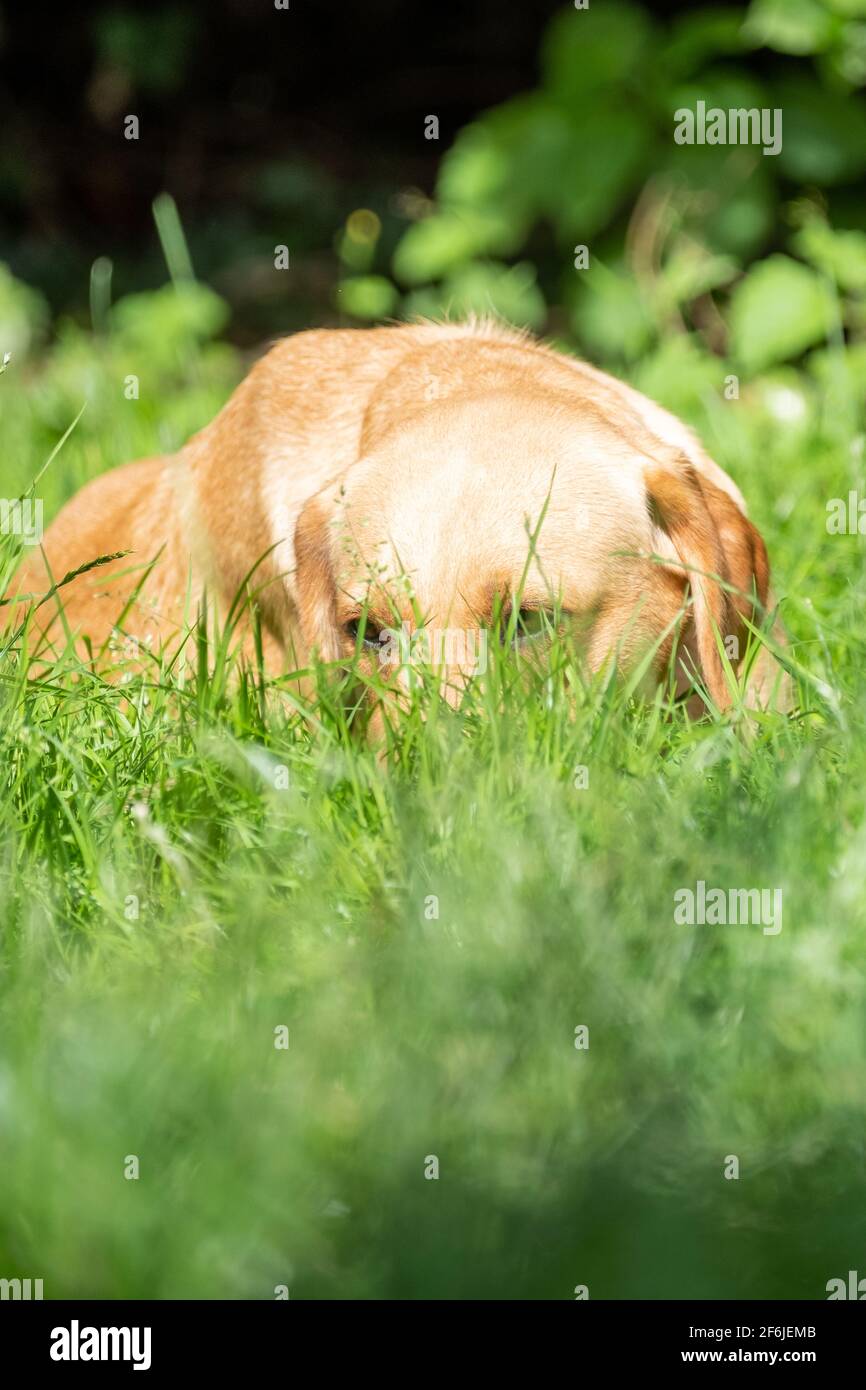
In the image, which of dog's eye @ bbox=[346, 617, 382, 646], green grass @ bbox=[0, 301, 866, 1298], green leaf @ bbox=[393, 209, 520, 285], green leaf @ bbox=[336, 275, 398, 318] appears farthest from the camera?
green leaf @ bbox=[393, 209, 520, 285]

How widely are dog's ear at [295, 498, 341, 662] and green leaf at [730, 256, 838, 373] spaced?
10.8 ft

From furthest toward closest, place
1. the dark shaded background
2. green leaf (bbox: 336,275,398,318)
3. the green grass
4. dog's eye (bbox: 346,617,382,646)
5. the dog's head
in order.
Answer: the dark shaded background, green leaf (bbox: 336,275,398,318), dog's eye (bbox: 346,617,382,646), the dog's head, the green grass

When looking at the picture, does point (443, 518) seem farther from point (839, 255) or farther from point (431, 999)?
point (839, 255)

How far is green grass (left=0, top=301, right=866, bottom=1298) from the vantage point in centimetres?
204

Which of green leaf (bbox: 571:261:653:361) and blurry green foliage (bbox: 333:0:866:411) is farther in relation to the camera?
green leaf (bbox: 571:261:653:361)

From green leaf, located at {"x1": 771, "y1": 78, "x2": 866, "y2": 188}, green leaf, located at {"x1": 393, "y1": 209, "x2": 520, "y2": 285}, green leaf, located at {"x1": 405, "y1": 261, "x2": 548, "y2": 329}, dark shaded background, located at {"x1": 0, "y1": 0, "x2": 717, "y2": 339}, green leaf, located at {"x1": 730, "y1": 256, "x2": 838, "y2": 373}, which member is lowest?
green leaf, located at {"x1": 730, "y1": 256, "x2": 838, "y2": 373}

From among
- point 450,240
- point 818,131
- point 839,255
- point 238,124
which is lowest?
point 839,255

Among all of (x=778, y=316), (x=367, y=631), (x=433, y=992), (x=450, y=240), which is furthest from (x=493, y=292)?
(x=433, y=992)

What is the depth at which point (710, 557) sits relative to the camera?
11.3 ft

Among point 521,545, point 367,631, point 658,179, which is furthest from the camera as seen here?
point 658,179

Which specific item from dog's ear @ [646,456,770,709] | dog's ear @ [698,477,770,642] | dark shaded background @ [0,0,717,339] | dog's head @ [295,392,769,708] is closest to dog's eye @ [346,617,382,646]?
dog's head @ [295,392,769,708]

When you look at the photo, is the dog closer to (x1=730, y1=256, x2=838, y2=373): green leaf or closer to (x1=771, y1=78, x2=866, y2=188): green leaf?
(x1=730, y1=256, x2=838, y2=373): green leaf

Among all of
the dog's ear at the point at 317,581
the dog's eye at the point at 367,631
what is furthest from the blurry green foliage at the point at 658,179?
the dog's eye at the point at 367,631

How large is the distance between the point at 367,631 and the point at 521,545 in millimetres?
397
